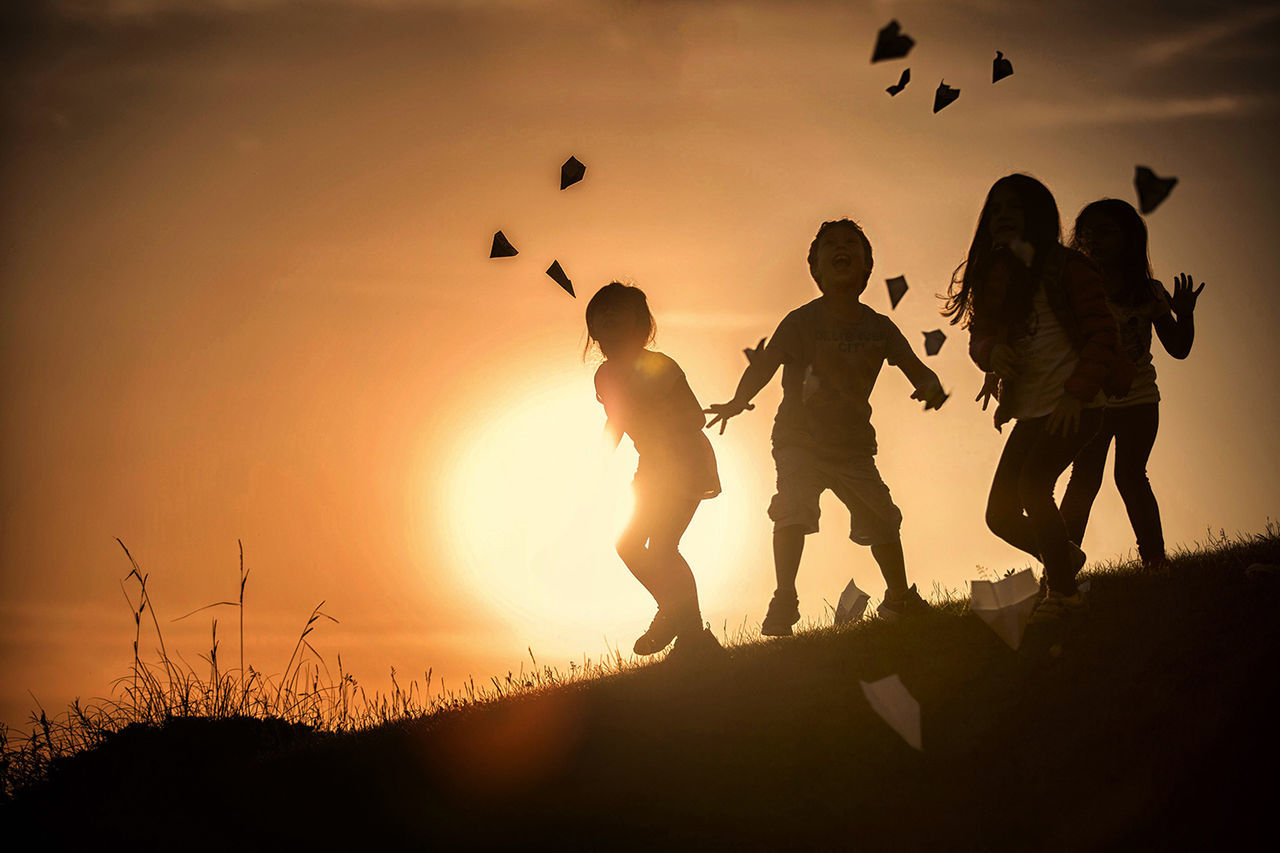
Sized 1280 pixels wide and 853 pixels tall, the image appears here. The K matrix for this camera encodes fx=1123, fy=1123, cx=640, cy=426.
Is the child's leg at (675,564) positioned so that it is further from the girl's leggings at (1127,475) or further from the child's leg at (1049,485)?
the girl's leggings at (1127,475)

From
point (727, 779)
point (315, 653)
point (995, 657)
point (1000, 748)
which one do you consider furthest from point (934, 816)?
point (315, 653)

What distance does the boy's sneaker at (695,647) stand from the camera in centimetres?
850

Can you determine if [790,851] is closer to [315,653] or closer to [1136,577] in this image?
[1136,577]

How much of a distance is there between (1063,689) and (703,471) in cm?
329

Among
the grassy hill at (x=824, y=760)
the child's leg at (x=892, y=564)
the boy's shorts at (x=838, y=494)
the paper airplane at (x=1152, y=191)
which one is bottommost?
the grassy hill at (x=824, y=760)

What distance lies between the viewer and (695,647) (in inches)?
338

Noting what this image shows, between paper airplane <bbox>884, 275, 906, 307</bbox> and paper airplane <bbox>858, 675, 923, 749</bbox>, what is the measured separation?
3.54 m

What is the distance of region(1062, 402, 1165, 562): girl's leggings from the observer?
8.90 metres

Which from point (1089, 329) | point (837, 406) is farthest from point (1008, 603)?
point (837, 406)

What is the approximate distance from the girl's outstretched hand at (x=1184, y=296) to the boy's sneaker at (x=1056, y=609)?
10.5ft

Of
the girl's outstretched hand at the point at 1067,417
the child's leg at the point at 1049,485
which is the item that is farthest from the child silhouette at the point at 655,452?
the girl's outstretched hand at the point at 1067,417

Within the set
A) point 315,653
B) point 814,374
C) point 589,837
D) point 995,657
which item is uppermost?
point 814,374

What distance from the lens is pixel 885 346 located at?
30.2ft

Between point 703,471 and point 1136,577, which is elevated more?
point 703,471
